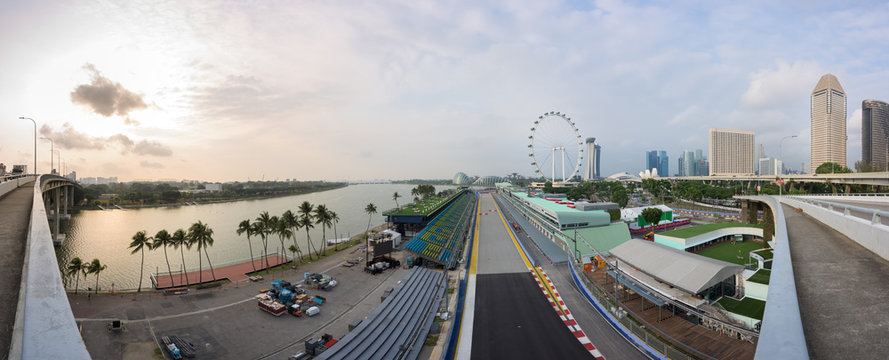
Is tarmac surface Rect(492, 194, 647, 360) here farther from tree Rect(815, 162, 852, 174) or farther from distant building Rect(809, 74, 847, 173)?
distant building Rect(809, 74, 847, 173)

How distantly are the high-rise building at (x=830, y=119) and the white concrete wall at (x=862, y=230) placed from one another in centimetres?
17871

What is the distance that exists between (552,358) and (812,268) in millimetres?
10010

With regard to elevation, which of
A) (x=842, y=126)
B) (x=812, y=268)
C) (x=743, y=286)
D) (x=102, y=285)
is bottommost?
(x=102, y=285)

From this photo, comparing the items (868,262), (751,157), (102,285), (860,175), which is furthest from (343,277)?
(751,157)

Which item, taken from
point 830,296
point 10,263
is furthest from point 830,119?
point 10,263

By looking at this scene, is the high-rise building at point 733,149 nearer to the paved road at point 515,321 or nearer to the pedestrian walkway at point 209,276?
the paved road at point 515,321

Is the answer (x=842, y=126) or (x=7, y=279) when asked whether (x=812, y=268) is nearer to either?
(x=7, y=279)

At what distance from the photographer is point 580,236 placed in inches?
1331

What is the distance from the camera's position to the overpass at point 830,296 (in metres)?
2.99

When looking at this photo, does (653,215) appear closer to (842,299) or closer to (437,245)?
(437,245)

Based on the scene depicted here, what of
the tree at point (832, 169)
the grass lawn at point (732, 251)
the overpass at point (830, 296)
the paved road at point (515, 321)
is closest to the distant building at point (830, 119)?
the tree at point (832, 169)

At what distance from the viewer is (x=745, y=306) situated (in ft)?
56.0

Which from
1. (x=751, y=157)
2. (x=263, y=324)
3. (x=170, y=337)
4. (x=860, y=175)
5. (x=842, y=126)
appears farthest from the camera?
(x=751, y=157)

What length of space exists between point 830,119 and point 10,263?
656 feet
